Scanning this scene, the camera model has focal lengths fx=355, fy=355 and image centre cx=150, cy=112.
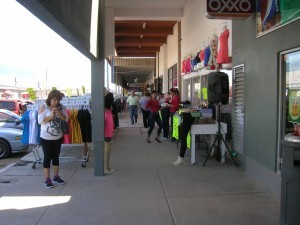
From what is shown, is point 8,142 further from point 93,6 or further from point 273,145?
point 273,145

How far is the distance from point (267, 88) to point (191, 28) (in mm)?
8235

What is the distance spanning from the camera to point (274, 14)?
18.6 feet

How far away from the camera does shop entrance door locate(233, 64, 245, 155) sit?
7.52 meters

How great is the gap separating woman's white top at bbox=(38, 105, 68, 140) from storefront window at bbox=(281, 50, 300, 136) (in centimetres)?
382

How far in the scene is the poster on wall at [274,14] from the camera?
16.6 ft

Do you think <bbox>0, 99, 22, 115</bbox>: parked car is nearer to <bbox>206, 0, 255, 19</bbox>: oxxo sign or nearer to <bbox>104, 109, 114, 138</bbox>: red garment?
<bbox>104, 109, 114, 138</bbox>: red garment

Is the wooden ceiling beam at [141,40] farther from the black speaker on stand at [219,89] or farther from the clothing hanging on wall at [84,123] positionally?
the black speaker on stand at [219,89]

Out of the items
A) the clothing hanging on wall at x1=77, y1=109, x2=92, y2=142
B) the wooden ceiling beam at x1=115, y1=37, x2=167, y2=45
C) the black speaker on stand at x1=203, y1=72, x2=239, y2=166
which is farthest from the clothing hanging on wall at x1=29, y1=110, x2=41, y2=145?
the wooden ceiling beam at x1=115, y1=37, x2=167, y2=45

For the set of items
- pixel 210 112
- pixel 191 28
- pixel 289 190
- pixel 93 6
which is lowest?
pixel 289 190

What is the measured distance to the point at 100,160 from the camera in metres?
7.09

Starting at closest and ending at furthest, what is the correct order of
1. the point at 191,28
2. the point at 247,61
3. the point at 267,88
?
the point at 267,88
the point at 247,61
the point at 191,28

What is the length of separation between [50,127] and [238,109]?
402cm

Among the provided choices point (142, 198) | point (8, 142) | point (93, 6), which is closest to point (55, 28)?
point (93, 6)

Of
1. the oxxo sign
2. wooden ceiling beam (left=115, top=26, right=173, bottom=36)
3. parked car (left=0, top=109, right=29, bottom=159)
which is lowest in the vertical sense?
parked car (left=0, top=109, right=29, bottom=159)
